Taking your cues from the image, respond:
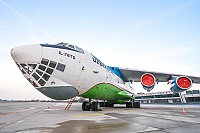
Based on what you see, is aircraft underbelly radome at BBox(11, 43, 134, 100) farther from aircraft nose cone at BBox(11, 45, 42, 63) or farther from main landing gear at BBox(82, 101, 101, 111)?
main landing gear at BBox(82, 101, 101, 111)

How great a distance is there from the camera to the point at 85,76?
822 centimetres

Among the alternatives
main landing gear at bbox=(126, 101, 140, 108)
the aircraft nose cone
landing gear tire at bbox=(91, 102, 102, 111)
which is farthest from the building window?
main landing gear at bbox=(126, 101, 140, 108)

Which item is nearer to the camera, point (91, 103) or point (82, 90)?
point (82, 90)

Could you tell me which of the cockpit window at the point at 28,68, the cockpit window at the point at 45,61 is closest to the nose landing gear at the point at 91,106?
the cockpit window at the point at 45,61

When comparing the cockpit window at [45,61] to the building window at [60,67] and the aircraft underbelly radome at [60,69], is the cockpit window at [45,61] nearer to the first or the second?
the aircraft underbelly radome at [60,69]

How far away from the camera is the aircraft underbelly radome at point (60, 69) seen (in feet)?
21.1

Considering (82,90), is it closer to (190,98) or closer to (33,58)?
(33,58)

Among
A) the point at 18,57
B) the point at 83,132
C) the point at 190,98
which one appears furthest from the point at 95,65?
the point at 190,98

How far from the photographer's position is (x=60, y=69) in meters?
7.07

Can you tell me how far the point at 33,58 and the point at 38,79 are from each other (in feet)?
2.82

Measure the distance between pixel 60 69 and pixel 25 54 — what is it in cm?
151

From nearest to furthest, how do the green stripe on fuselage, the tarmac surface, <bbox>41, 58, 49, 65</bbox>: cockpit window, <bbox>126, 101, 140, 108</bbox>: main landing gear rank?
1. the tarmac surface
2. <bbox>41, 58, 49, 65</bbox>: cockpit window
3. the green stripe on fuselage
4. <bbox>126, 101, 140, 108</bbox>: main landing gear

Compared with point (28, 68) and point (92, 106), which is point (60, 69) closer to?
point (28, 68)

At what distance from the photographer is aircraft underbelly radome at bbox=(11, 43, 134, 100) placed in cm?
643
